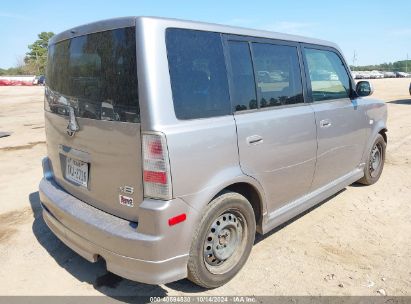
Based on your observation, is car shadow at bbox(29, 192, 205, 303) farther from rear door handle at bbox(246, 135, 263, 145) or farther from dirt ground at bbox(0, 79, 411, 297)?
rear door handle at bbox(246, 135, 263, 145)

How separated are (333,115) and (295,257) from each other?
5.34 ft

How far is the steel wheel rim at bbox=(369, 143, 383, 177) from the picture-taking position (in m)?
5.49

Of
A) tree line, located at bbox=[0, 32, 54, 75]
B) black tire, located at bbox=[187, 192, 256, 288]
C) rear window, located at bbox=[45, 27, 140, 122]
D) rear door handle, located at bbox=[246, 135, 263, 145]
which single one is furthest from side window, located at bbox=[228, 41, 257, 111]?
tree line, located at bbox=[0, 32, 54, 75]

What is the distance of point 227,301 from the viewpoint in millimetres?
2924

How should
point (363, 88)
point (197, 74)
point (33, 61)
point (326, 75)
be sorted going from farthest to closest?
point (33, 61) < point (363, 88) < point (326, 75) < point (197, 74)

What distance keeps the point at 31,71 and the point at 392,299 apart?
10118 cm

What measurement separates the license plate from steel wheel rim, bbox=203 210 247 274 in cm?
109

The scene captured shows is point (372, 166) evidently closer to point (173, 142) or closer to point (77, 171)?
point (173, 142)

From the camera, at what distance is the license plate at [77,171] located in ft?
9.89

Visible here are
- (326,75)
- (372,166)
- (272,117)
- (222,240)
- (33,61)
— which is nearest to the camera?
(222,240)

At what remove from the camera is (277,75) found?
352 centimetres

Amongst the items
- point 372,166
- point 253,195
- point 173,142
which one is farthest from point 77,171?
point 372,166

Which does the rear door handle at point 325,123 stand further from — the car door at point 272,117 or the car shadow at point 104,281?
the car shadow at point 104,281

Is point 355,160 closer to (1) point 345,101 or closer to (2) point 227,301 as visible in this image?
(1) point 345,101
